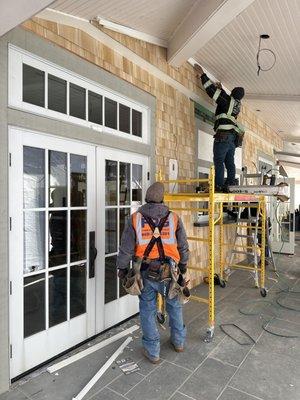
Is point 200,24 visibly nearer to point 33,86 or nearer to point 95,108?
point 95,108

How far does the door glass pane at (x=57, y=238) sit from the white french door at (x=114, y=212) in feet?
1.49

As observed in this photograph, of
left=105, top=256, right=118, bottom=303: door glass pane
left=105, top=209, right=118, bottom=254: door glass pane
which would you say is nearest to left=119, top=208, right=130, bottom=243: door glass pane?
left=105, top=209, right=118, bottom=254: door glass pane

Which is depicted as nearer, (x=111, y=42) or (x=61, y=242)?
(x=61, y=242)

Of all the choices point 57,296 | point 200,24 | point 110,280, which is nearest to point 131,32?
point 200,24

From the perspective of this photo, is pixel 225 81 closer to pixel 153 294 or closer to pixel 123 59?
pixel 123 59

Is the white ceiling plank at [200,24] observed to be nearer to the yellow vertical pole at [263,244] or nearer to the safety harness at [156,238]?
the safety harness at [156,238]

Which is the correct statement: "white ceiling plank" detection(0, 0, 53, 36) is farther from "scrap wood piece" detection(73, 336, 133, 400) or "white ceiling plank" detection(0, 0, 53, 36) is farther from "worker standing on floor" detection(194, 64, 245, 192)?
"worker standing on floor" detection(194, 64, 245, 192)

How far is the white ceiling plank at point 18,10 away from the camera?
1.59 metres

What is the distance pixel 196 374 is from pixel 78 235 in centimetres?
172

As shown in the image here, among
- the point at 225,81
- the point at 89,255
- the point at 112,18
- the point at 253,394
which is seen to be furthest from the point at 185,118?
the point at 253,394

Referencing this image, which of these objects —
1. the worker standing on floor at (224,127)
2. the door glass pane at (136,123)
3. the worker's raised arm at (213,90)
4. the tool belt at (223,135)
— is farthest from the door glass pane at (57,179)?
the worker's raised arm at (213,90)

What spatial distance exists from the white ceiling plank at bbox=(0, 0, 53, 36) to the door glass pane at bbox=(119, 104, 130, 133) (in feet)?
5.82

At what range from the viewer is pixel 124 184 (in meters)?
3.66

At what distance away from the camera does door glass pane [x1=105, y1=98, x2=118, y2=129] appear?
133 inches
